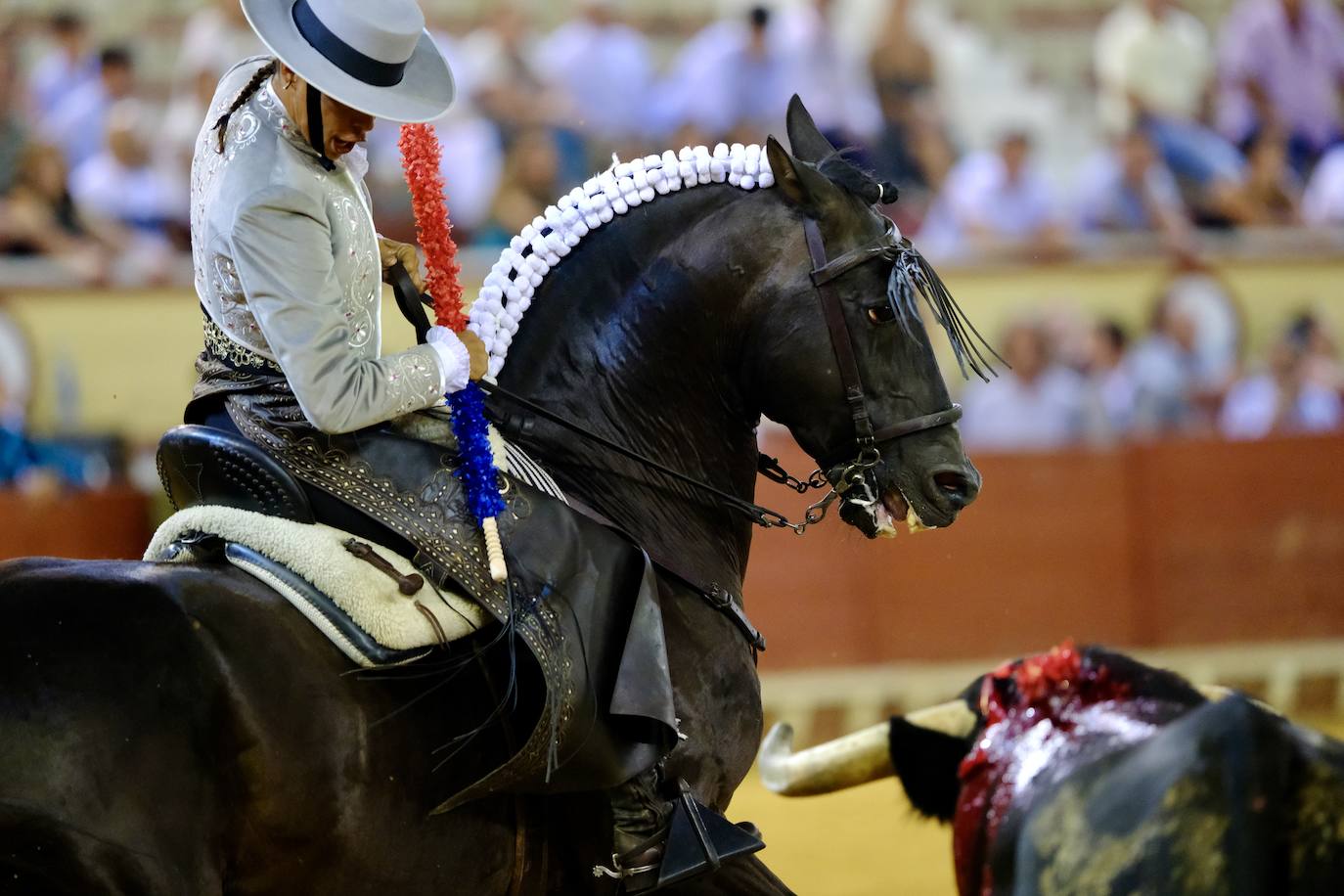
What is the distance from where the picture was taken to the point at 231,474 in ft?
10.2

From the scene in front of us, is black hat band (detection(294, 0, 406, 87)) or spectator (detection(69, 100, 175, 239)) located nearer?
black hat band (detection(294, 0, 406, 87))

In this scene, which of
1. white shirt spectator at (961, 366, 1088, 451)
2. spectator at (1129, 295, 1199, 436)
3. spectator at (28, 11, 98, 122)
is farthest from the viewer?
spectator at (1129, 295, 1199, 436)

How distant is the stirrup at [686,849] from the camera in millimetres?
3117

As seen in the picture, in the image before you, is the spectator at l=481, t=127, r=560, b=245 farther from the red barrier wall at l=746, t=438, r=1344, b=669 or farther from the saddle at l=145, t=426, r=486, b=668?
the saddle at l=145, t=426, r=486, b=668

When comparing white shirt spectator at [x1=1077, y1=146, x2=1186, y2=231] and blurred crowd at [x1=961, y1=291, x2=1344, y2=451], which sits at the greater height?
white shirt spectator at [x1=1077, y1=146, x2=1186, y2=231]

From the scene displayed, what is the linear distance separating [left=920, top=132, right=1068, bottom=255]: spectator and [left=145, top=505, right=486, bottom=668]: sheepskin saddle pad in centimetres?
790

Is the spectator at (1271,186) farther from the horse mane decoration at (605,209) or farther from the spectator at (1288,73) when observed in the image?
the horse mane decoration at (605,209)

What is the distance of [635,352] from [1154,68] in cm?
965

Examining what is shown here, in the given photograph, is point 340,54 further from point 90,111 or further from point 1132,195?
point 1132,195

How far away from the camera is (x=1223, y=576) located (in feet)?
32.0

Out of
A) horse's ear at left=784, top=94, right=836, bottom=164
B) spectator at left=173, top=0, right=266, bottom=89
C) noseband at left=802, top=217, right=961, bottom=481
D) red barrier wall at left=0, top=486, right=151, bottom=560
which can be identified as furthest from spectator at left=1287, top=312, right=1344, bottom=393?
noseband at left=802, top=217, right=961, bottom=481

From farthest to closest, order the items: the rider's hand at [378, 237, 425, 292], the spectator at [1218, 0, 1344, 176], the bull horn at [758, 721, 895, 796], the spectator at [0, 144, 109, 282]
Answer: the spectator at [1218, 0, 1344, 176], the spectator at [0, 144, 109, 282], the bull horn at [758, 721, 895, 796], the rider's hand at [378, 237, 425, 292]

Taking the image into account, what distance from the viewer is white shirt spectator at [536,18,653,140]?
10508 millimetres

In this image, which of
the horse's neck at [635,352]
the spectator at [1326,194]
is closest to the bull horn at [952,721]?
the horse's neck at [635,352]
